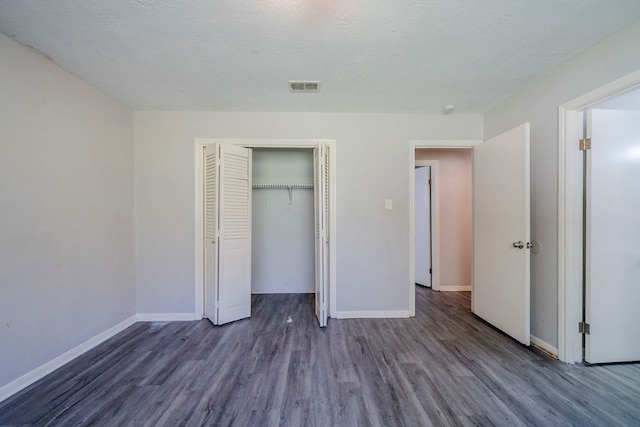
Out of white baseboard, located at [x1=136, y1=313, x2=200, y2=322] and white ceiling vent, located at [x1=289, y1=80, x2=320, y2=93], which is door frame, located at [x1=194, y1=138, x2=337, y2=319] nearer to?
white baseboard, located at [x1=136, y1=313, x2=200, y2=322]

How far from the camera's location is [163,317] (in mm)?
2734

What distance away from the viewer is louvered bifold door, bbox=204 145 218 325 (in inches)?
105

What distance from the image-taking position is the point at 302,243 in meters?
3.80

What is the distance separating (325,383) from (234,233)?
178 cm

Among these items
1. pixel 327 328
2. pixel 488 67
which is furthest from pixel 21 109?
pixel 488 67

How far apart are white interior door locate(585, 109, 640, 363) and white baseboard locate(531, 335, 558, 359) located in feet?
0.70

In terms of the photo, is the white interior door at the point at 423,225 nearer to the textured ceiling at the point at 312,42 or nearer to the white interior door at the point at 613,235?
the textured ceiling at the point at 312,42

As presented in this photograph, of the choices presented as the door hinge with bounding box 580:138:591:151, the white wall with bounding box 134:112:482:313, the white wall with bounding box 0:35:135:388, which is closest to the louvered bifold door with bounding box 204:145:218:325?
the white wall with bounding box 134:112:482:313

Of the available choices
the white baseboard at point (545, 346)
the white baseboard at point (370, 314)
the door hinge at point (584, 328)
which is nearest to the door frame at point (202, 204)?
the white baseboard at point (370, 314)

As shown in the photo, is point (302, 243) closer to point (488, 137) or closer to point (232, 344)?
point (232, 344)

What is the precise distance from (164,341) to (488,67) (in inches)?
149

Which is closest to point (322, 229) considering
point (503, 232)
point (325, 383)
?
point (325, 383)

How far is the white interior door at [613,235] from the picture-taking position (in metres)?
1.82

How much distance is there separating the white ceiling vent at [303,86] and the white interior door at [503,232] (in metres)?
1.89
